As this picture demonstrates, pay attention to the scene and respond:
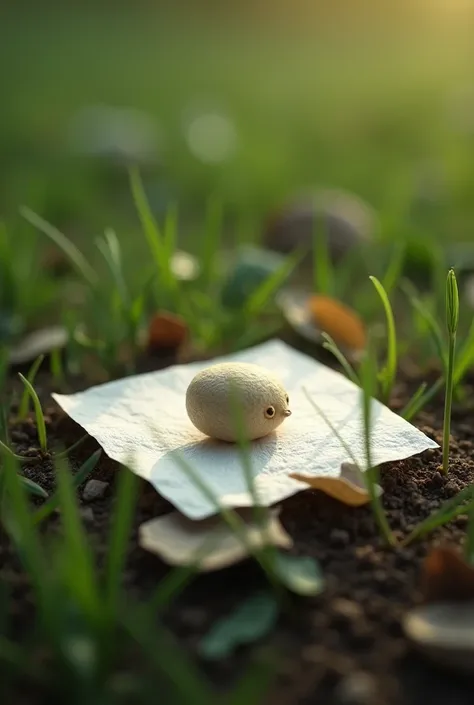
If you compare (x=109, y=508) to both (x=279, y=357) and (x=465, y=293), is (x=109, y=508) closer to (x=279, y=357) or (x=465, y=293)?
(x=279, y=357)

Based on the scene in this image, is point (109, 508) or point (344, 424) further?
point (344, 424)

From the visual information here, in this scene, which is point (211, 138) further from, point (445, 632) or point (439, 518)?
point (445, 632)

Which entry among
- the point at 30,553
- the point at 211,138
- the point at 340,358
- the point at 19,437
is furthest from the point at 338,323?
the point at 211,138

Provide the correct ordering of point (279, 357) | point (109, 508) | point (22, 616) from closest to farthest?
point (22, 616) → point (109, 508) → point (279, 357)

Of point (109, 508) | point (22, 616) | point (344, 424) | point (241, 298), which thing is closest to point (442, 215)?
point (241, 298)

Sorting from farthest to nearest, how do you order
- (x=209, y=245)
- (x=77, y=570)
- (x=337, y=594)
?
(x=209, y=245) → (x=337, y=594) → (x=77, y=570)

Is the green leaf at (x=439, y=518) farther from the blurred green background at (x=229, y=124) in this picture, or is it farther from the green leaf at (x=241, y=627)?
the blurred green background at (x=229, y=124)

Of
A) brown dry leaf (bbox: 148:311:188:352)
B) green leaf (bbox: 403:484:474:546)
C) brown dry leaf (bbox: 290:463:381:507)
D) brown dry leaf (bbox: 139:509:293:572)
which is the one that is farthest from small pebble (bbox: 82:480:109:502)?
brown dry leaf (bbox: 148:311:188:352)
